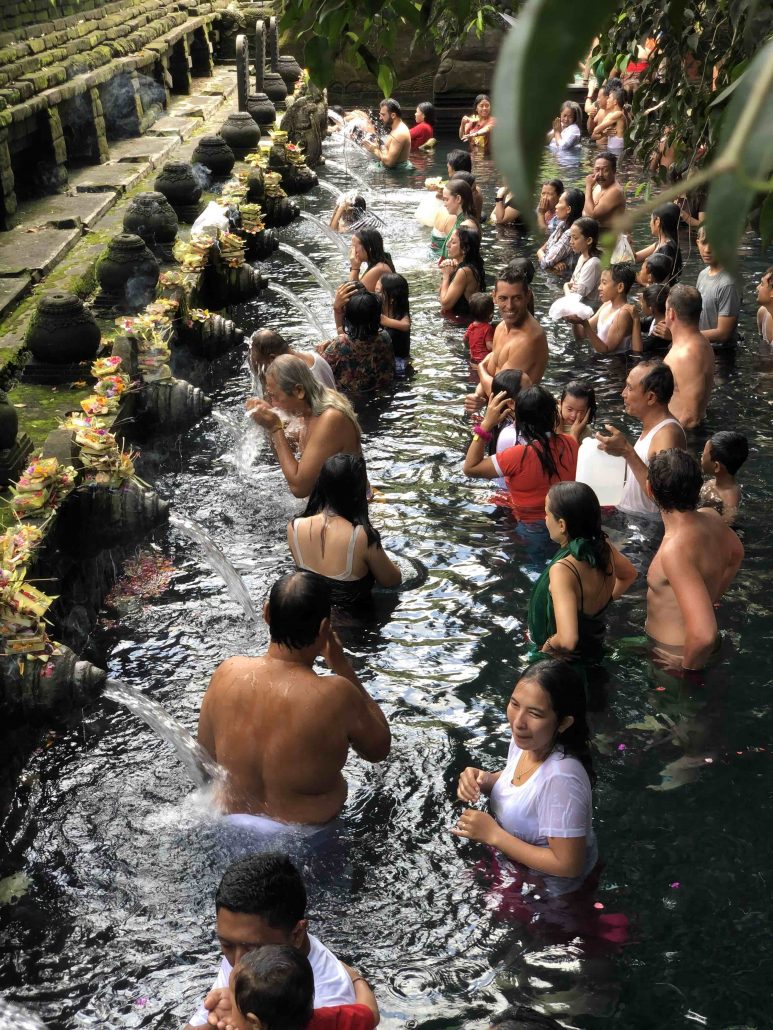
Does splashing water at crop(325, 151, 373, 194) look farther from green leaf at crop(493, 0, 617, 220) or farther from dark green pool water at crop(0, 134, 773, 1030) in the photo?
green leaf at crop(493, 0, 617, 220)

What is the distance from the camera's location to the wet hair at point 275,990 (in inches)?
108

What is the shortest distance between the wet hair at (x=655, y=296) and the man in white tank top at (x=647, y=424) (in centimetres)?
414

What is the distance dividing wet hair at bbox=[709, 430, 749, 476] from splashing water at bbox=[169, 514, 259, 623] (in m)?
2.90

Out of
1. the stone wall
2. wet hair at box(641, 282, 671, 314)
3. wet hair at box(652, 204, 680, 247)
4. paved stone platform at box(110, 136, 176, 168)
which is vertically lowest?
wet hair at box(641, 282, 671, 314)

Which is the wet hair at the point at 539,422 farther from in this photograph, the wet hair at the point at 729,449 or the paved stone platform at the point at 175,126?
the paved stone platform at the point at 175,126

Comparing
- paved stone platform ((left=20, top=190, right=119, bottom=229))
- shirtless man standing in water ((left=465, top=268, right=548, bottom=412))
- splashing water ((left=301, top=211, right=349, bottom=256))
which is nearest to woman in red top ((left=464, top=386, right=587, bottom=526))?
shirtless man standing in water ((left=465, top=268, right=548, bottom=412))

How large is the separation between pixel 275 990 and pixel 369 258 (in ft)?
29.7

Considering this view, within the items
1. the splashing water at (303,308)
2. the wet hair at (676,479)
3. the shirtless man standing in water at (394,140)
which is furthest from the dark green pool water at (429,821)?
the shirtless man standing in water at (394,140)

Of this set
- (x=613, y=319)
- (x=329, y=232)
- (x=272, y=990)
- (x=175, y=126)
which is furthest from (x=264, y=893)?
(x=175, y=126)

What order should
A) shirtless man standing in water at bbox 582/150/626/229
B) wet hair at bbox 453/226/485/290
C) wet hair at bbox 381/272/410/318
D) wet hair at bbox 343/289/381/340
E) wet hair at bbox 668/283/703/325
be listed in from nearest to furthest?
1. wet hair at bbox 668/283/703/325
2. wet hair at bbox 343/289/381/340
3. wet hair at bbox 381/272/410/318
4. wet hair at bbox 453/226/485/290
5. shirtless man standing in water at bbox 582/150/626/229

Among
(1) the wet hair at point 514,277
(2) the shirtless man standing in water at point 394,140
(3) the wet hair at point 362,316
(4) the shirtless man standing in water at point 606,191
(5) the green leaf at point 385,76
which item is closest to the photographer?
(5) the green leaf at point 385,76

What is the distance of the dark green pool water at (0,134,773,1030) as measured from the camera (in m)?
4.28

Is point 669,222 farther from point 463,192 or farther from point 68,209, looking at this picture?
point 68,209

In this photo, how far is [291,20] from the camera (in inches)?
143
